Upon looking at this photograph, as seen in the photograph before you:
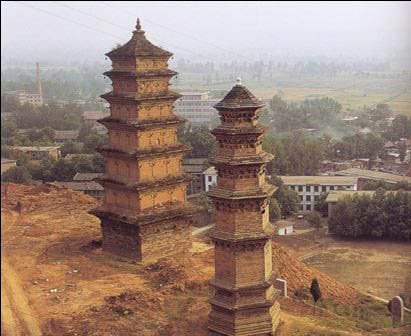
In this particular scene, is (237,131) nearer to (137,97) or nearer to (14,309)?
(14,309)

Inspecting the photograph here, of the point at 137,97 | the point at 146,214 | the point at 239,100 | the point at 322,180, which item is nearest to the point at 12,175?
the point at 239,100

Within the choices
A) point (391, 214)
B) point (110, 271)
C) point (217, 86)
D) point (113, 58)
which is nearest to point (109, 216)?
point (110, 271)

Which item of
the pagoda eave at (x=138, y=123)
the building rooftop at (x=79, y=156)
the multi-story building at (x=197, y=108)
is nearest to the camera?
the pagoda eave at (x=138, y=123)

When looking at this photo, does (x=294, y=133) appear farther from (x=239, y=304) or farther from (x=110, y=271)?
(x=239, y=304)

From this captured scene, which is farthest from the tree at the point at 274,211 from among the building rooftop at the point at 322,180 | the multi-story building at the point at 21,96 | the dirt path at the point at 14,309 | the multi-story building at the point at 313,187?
the dirt path at the point at 14,309

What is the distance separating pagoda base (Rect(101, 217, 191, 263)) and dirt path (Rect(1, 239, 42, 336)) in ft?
16.8

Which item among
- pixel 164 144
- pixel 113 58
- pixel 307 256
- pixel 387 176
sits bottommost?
pixel 307 256

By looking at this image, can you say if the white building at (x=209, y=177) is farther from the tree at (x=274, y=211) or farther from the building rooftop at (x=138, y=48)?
the building rooftop at (x=138, y=48)

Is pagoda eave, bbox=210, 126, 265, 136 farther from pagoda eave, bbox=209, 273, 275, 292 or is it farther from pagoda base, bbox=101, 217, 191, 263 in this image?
pagoda base, bbox=101, 217, 191, 263

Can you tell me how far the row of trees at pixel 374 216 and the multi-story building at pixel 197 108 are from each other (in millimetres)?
10497

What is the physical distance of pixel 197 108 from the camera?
3566cm

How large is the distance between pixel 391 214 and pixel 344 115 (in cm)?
2517

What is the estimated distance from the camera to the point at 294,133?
43.4 m

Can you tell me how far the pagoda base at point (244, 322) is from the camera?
34.1ft
